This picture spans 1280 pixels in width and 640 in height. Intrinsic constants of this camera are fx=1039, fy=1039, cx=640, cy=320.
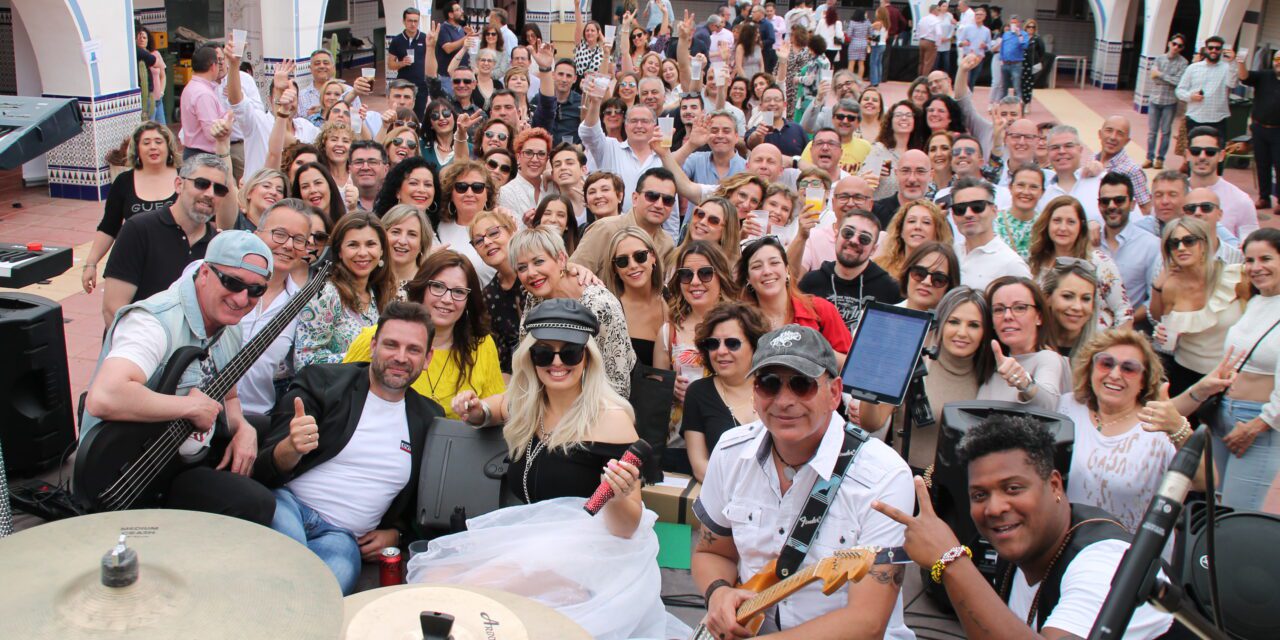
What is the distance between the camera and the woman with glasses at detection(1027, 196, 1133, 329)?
232 inches

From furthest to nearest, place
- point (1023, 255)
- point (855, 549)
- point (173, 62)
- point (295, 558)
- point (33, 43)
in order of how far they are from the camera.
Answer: point (173, 62)
point (33, 43)
point (1023, 255)
point (855, 549)
point (295, 558)

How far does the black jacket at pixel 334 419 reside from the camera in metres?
4.32

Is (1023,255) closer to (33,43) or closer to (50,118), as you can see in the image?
(50,118)

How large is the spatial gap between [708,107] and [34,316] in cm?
832

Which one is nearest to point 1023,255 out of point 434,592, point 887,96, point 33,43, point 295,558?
point 434,592

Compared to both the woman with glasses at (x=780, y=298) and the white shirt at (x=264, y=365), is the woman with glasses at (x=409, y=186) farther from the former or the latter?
the woman with glasses at (x=780, y=298)

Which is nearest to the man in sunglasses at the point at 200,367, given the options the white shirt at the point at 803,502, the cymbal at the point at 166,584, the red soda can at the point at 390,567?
the red soda can at the point at 390,567

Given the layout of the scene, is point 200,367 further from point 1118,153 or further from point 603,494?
point 1118,153

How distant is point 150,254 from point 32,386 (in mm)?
876

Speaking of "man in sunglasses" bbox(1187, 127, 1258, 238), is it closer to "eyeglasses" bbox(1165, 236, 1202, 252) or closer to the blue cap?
"eyeglasses" bbox(1165, 236, 1202, 252)

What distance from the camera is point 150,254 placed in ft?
18.2

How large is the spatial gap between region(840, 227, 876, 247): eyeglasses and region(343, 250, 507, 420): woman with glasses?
2072mm

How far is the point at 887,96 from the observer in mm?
22766

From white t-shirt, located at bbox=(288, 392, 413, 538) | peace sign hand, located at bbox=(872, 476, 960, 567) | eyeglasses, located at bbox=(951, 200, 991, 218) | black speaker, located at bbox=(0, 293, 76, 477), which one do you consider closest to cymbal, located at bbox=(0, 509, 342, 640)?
Answer: peace sign hand, located at bbox=(872, 476, 960, 567)
